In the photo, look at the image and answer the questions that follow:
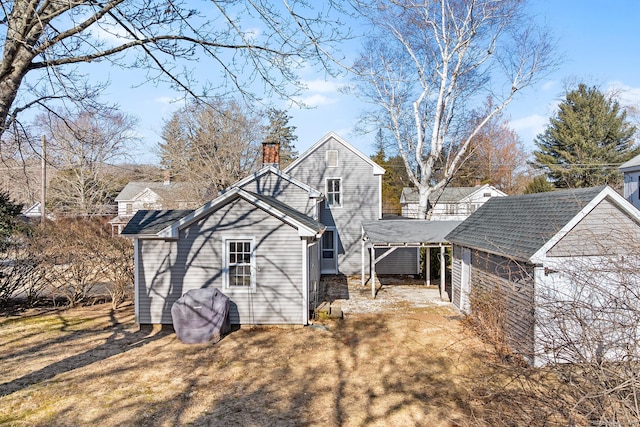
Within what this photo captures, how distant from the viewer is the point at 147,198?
39.9m

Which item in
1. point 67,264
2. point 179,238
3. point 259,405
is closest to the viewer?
point 259,405

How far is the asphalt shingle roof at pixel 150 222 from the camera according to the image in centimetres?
1065

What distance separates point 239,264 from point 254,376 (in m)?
3.60

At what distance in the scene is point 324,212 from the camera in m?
20.3

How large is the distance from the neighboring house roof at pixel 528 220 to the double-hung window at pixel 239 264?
6090mm

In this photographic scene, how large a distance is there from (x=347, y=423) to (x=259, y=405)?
157cm

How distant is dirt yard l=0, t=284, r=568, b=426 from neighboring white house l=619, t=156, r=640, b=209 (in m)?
17.2

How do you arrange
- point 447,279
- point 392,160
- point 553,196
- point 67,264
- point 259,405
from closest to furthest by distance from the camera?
point 259,405
point 553,196
point 67,264
point 447,279
point 392,160

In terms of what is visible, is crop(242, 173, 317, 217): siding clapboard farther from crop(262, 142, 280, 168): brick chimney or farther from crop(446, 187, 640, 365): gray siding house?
crop(446, 187, 640, 365): gray siding house

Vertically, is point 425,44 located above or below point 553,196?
above

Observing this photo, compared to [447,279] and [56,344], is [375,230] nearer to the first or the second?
[447,279]

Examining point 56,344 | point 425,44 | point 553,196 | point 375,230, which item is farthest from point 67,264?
point 425,44

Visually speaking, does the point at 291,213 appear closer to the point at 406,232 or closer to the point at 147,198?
the point at 406,232

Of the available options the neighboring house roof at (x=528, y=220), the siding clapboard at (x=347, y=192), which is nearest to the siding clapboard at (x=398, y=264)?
the siding clapboard at (x=347, y=192)
